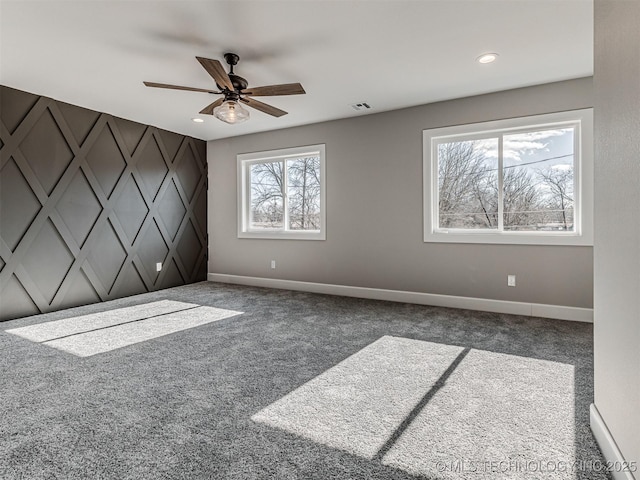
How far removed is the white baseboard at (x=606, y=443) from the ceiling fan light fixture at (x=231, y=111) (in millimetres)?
3106

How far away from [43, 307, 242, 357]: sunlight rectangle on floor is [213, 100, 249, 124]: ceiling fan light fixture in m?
1.98

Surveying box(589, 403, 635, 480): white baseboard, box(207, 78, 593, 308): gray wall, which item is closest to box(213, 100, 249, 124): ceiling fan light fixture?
box(207, 78, 593, 308): gray wall

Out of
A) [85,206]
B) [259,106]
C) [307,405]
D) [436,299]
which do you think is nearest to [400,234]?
[436,299]

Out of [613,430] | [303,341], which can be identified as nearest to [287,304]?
[303,341]

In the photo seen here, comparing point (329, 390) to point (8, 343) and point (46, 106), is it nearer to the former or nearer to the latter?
point (8, 343)

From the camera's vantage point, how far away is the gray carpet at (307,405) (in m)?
1.45

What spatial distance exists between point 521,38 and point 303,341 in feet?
9.73

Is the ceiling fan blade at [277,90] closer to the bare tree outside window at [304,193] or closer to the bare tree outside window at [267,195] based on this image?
the bare tree outside window at [304,193]

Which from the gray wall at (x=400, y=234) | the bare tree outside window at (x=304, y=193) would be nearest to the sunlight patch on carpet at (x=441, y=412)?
the gray wall at (x=400, y=234)

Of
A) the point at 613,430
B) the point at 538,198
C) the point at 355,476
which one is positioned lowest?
the point at 355,476

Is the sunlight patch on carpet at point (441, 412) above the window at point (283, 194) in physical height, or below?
below

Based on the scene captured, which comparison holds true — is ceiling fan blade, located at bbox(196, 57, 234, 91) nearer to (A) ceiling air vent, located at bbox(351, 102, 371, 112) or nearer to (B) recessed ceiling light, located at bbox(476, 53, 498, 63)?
(A) ceiling air vent, located at bbox(351, 102, 371, 112)

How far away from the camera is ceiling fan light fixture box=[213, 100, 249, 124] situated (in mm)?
3119

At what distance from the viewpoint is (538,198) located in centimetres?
380
